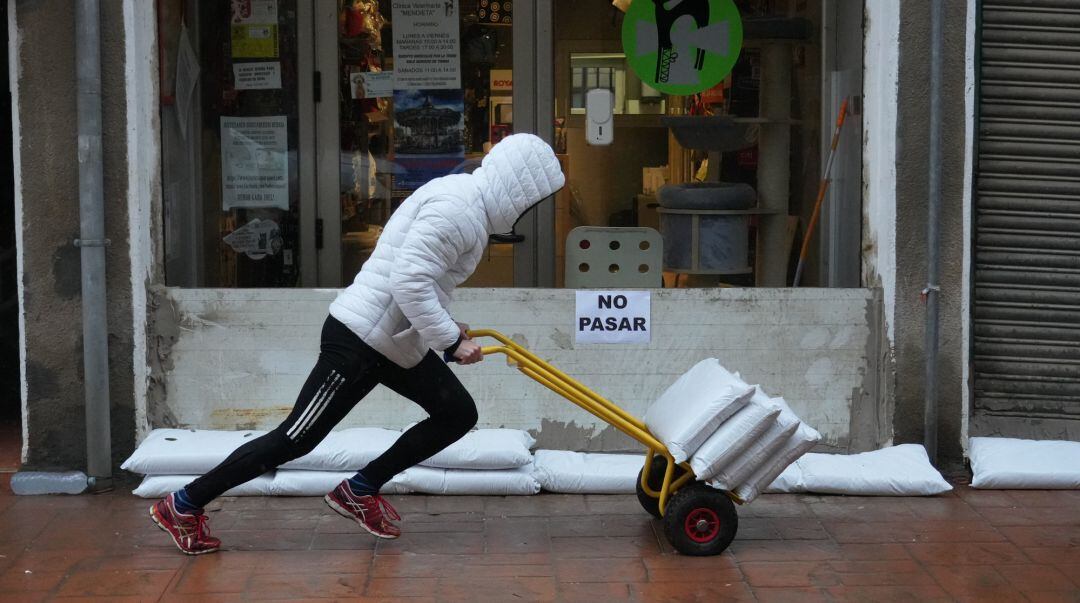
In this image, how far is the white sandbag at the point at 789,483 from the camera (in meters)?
6.27

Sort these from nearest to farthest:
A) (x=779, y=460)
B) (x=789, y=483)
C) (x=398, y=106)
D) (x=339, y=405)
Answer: (x=339, y=405), (x=779, y=460), (x=789, y=483), (x=398, y=106)

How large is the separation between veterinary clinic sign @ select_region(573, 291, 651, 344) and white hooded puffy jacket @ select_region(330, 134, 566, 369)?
1544 millimetres

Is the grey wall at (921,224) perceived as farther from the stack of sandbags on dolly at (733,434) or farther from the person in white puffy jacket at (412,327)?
the person in white puffy jacket at (412,327)

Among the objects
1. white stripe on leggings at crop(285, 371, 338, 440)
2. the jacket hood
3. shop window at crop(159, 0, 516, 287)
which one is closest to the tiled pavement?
white stripe on leggings at crop(285, 371, 338, 440)

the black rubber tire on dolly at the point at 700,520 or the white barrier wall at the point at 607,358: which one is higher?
the white barrier wall at the point at 607,358

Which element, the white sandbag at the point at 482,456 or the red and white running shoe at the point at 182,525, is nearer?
the red and white running shoe at the point at 182,525

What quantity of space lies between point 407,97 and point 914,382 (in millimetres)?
3014

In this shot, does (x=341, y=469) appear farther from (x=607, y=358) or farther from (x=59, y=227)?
(x=59, y=227)

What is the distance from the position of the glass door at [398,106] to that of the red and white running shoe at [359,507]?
6.54ft

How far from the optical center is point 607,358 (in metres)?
6.64

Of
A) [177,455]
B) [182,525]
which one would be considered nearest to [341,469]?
[177,455]

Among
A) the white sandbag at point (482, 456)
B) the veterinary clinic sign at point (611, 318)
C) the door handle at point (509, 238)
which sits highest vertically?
the door handle at point (509, 238)

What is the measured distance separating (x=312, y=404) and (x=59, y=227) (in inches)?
76.4

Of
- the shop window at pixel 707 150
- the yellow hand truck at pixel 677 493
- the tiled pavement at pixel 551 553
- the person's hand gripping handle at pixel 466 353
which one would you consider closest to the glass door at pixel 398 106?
the shop window at pixel 707 150
